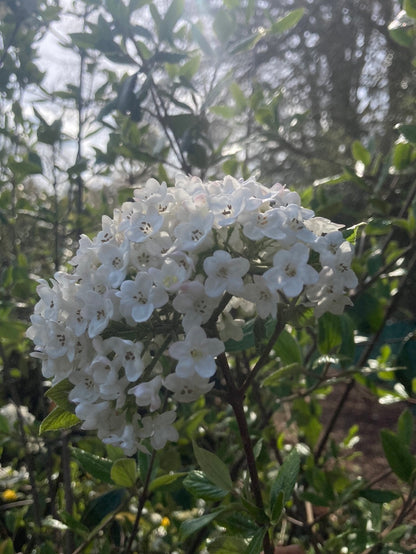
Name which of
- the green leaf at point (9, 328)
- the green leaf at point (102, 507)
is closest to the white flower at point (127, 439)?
the green leaf at point (102, 507)

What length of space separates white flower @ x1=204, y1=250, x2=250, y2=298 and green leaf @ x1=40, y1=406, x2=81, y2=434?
1.03 feet

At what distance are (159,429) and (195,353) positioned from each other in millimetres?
144

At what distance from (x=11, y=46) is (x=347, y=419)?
3009mm

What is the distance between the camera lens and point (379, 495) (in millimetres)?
1065

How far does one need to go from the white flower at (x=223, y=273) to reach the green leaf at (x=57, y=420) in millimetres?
313

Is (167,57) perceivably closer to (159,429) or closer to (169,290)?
(169,290)

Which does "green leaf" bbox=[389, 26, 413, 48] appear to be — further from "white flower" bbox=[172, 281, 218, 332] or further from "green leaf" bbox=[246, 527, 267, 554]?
"green leaf" bbox=[246, 527, 267, 554]

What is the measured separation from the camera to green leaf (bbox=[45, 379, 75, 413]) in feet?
2.24

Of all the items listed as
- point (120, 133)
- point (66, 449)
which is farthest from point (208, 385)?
point (120, 133)

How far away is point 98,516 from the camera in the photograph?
3.45 feet

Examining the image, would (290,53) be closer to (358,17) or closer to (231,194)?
(358,17)

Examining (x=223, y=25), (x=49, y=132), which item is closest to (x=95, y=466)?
(x=49, y=132)

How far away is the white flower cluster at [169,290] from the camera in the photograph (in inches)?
23.9

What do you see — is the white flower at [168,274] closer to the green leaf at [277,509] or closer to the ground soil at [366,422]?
the green leaf at [277,509]
